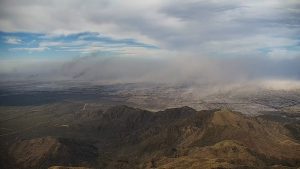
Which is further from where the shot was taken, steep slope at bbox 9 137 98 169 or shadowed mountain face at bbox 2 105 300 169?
steep slope at bbox 9 137 98 169

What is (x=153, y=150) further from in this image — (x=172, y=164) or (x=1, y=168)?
(x=1, y=168)

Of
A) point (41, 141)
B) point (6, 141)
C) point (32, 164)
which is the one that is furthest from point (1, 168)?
point (6, 141)

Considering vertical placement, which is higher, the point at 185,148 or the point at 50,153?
the point at 185,148

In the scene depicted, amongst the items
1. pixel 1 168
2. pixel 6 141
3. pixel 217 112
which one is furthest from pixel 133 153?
pixel 6 141

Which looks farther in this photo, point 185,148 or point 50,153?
point 50,153

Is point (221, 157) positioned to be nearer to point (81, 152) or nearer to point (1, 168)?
point (81, 152)

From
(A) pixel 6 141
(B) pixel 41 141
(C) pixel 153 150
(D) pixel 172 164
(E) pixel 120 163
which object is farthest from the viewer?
(A) pixel 6 141

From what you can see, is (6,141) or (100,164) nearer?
(100,164)

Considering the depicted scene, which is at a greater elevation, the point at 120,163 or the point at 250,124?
the point at 250,124

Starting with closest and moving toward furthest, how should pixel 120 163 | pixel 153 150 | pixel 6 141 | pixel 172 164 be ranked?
pixel 172 164, pixel 120 163, pixel 153 150, pixel 6 141

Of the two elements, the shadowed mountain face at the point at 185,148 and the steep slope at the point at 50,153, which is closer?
the shadowed mountain face at the point at 185,148
